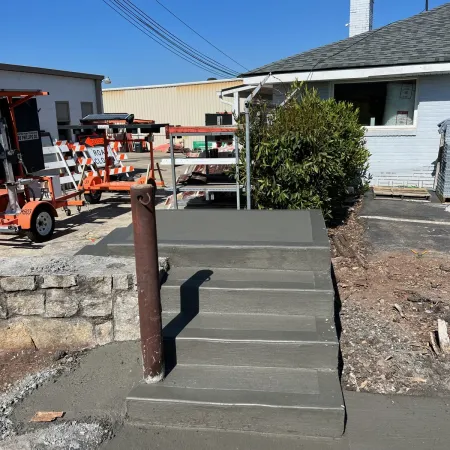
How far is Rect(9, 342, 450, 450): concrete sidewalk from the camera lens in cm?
274

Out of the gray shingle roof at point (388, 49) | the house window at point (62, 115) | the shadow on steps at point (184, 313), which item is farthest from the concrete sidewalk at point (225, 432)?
the house window at point (62, 115)

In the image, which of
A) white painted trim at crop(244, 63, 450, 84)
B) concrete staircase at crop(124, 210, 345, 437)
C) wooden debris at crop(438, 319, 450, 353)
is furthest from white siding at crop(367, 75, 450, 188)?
wooden debris at crop(438, 319, 450, 353)

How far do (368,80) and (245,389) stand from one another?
30.5 ft

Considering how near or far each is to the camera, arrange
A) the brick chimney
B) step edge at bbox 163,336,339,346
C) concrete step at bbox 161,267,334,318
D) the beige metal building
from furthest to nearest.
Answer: the beige metal building → the brick chimney → concrete step at bbox 161,267,334,318 → step edge at bbox 163,336,339,346

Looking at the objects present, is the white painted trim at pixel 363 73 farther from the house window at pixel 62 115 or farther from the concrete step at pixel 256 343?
the house window at pixel 62 115

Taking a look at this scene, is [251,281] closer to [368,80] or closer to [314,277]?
[314,277]

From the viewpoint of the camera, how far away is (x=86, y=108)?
16328 mm

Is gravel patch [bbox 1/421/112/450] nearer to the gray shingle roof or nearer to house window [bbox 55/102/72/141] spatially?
the gray shingle roof

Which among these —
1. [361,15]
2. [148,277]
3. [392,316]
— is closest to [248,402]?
[148,277]

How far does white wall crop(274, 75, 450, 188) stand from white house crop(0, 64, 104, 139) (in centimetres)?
863

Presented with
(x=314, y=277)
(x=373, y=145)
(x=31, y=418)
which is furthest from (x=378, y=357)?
(x=373, y=145)

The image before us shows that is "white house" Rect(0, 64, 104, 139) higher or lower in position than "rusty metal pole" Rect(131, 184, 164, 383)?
higher

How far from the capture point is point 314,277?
3791mm

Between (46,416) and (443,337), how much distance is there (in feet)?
10.5
